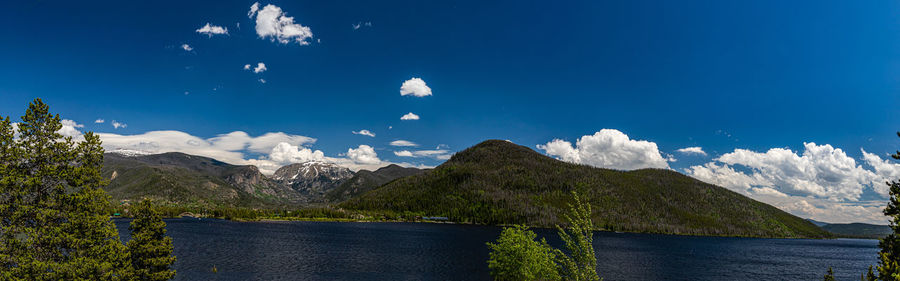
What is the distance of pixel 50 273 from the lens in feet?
90.2

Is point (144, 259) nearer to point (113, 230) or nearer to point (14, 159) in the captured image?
point (113, 230)

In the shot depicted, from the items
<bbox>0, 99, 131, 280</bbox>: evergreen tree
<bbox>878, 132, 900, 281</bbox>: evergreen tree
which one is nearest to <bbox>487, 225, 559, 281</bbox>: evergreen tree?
<bbox>878, 132, 900, 281</bbox>: evergreen tree

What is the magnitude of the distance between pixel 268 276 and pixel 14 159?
5844 cm

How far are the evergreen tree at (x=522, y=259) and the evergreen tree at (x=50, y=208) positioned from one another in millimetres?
42650

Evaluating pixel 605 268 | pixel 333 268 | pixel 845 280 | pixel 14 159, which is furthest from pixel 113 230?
pixel 845 280

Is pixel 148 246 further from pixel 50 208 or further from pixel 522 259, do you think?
pixel 522 259

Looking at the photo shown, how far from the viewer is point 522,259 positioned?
2205 inches

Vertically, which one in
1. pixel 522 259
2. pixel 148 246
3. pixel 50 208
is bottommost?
pixel 522 259

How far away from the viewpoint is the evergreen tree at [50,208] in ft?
88.3

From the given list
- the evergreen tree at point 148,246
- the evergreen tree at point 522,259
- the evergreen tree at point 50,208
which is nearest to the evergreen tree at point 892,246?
the evergreen tree at point 522,259

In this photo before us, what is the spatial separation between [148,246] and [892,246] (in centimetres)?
6497

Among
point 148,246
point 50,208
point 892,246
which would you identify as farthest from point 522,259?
point 50,208

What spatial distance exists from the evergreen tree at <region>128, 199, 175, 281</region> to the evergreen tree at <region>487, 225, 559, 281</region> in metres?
40.2

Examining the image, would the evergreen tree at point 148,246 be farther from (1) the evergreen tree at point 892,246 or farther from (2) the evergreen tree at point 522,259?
(1) the evergreen tree at point 892,246
